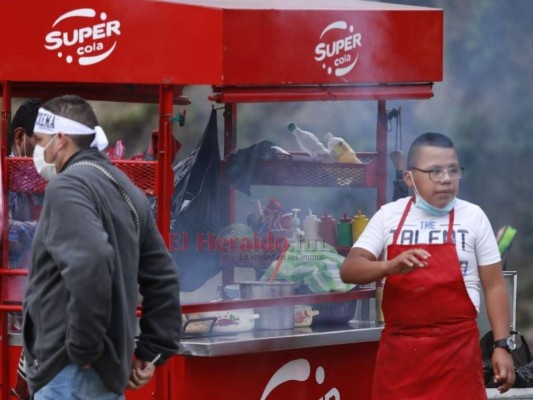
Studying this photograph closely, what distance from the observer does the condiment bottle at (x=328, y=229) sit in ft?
20.2

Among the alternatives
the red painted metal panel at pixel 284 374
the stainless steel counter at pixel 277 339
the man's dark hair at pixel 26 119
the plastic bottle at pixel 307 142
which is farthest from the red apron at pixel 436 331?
the man's dark hair at pixel 26 119

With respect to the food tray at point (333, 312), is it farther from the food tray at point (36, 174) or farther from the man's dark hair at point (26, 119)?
the man's dark hair at point (26, 119)

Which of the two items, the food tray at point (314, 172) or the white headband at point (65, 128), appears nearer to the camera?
the white headband at point (65, 128)

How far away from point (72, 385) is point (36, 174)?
171 centimetres

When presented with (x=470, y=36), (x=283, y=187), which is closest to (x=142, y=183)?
(x=283, y=187)

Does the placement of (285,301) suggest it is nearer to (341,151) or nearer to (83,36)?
(341,151)

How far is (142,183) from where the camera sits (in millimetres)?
5211

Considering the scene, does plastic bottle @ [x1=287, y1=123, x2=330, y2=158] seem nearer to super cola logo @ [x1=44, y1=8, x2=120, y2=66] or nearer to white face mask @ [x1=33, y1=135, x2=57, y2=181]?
super cola logo @ [x1=44, y1=8, x2=120, y2=66]

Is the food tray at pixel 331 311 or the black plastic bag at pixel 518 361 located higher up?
the food tray at pixel 331 311

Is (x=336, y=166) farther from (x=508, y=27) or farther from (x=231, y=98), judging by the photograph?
(x=508, y=27)

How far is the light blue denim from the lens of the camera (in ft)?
12.3

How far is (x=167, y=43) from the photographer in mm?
5121

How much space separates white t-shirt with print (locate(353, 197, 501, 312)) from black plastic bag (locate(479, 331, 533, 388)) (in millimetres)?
3149

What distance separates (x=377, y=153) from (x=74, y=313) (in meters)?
2.99
